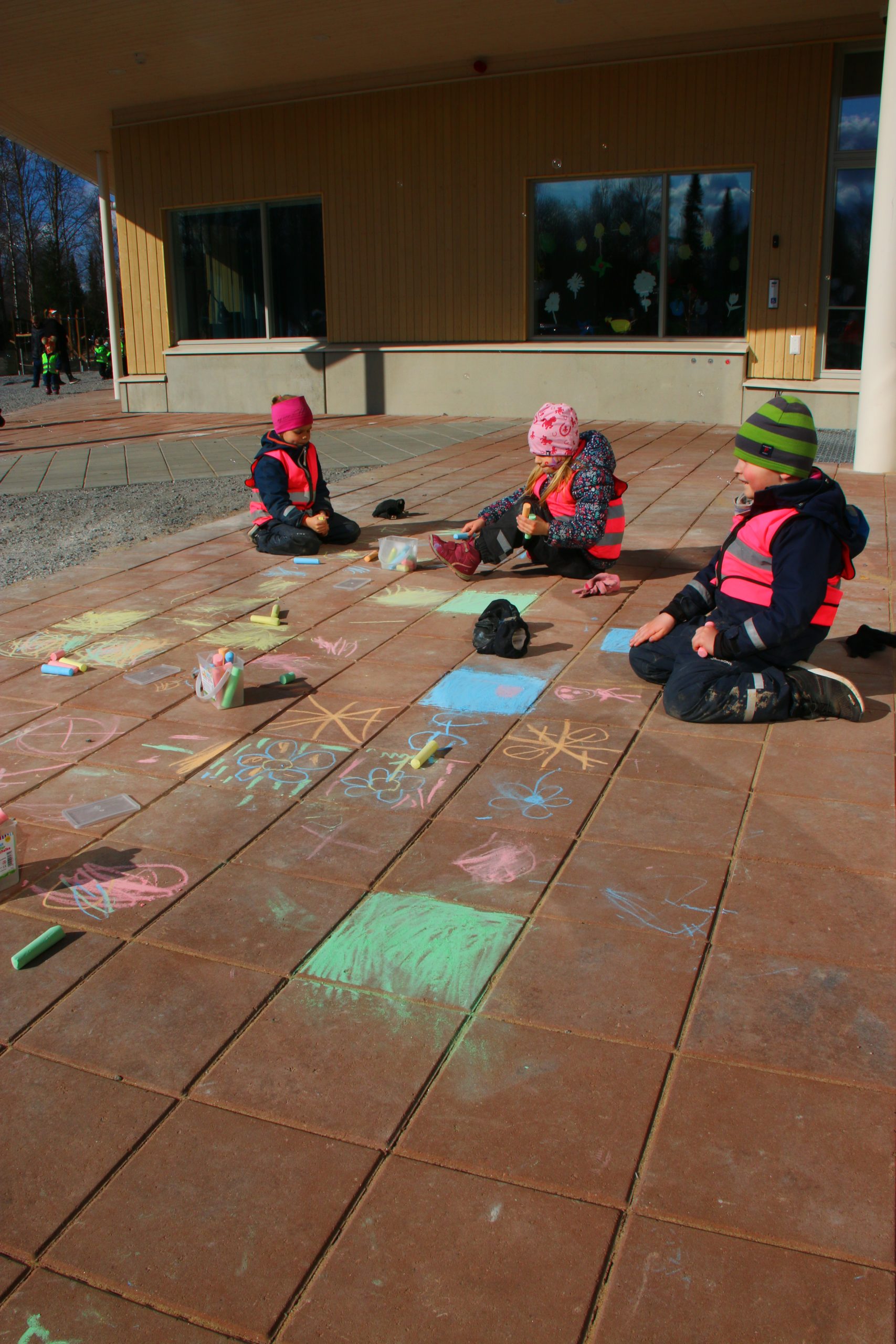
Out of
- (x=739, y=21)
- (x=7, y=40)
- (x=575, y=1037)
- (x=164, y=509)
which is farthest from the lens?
(x=7, y=40)

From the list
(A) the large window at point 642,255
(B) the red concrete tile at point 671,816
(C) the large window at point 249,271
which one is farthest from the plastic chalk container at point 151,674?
(C) the large window at point 249,271

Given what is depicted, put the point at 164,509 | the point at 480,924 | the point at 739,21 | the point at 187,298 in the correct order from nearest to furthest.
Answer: the point at 480,924 < the point at 164,509 < the point at 739,21 < the point at 187,298

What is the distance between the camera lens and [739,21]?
1188 cm

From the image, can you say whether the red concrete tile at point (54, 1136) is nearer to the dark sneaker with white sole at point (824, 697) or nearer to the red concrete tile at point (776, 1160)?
the red concrete tile at point (776, 1160)

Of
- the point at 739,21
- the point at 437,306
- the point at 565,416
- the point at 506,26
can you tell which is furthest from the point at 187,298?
the point at 565,416

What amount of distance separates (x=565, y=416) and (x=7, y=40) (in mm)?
11182

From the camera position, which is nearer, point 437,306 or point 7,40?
point 7,40

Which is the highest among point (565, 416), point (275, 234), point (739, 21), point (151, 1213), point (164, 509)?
point (739, 21)

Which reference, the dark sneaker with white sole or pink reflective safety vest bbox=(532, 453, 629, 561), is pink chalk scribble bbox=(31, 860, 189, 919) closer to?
the dark sneaker with white sole

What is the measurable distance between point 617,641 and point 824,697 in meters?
1.22

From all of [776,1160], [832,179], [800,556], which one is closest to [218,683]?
[800,556]

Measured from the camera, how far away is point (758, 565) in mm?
4043

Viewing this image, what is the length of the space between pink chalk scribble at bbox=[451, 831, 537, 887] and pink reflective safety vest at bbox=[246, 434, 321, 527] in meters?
4.11

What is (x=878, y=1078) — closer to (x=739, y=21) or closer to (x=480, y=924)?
(x=480, y=924)
